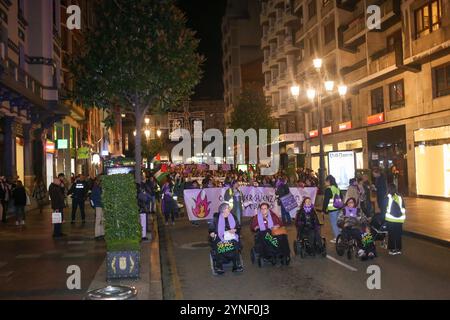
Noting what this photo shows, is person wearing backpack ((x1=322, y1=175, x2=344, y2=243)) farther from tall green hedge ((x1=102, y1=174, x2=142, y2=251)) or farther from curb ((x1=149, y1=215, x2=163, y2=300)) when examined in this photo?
tall green hedge ((x1=102, y1=174, x2=142, y2=251))

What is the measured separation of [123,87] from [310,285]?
12137 mm

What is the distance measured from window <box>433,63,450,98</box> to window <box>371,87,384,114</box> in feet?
19.3

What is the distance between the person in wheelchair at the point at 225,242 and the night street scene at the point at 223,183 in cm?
3

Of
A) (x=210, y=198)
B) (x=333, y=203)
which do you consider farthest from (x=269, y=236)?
(x=210, y=198)

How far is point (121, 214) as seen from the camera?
945 centimetres

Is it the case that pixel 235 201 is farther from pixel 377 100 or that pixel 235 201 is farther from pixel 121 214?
pixel 377 100

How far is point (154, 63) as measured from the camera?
18.4m

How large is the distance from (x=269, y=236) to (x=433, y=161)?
17482 mm

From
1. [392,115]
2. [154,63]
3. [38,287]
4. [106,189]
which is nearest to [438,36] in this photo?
[392,115]

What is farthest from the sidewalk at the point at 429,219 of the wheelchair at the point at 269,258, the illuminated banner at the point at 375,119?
the illuminated banner at the point at 375,119

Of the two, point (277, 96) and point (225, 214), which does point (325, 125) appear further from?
point (225, 214)

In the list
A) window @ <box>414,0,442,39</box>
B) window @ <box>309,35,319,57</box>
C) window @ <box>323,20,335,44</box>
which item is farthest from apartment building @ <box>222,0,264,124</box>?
window @ <box>414,0,442,39</box>

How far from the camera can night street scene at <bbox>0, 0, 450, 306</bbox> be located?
9.06 metres

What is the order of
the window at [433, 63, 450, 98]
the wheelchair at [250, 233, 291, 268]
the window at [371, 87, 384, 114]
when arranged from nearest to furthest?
the wheelchair at [250, 233, 291, 268]
the window at [433, 63, 450, 98]
the window at [371, 87, 384, 114]
